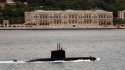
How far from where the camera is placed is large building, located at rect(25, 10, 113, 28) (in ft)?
539

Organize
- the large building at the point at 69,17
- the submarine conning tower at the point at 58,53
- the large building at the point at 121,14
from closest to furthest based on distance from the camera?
the submarine conning tower at the point at 58,53 → the large building at the point at 69,17 → the large building at the point at 121,14

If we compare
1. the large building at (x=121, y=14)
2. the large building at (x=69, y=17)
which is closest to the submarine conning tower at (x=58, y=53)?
the large building at (x=69, y=17)

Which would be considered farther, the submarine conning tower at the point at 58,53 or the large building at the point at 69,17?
the large building at the point at 69,17

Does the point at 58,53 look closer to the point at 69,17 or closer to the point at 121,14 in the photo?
the point at 69,17

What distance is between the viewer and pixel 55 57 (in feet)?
173

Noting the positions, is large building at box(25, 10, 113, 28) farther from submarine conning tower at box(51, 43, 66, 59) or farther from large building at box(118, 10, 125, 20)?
submarine conning tower at box(51, 43, 66, 59)

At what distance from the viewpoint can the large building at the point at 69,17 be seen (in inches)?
6467

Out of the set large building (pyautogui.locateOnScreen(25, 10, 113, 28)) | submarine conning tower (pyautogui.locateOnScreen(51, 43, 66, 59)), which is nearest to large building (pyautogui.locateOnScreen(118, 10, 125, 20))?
large building (pyautogui.locateOnScreen(25, 10, 113, 28))

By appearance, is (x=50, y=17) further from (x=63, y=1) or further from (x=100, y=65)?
(x=100, y=65)

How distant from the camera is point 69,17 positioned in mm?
164750

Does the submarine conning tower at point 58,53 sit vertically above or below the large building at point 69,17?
above

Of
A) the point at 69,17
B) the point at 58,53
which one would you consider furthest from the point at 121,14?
the point at 58,53

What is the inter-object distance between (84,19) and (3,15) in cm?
1816

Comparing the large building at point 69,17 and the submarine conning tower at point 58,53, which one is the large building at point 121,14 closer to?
the large building at point 69,17
